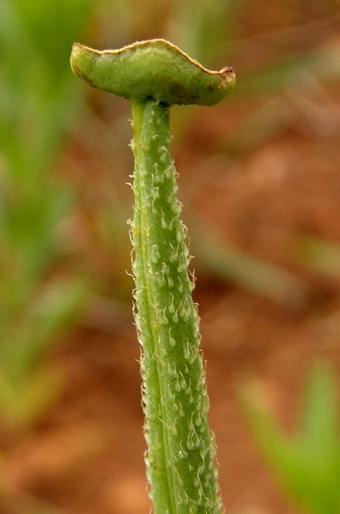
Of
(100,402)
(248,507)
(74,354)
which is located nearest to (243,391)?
(248,507)

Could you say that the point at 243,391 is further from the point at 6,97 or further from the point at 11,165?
the point at 6,97

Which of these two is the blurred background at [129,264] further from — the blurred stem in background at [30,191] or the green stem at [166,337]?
the green stem at [166,337]

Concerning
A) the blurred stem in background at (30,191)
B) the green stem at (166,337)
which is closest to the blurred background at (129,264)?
the blurred stem in background at (30,191)

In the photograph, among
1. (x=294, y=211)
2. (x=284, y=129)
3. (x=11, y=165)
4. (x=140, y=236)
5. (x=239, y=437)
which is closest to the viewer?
(x=140, y=236)

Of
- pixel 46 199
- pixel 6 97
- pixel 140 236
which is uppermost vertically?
pixel 6 97

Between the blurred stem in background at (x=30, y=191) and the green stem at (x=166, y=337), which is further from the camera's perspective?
the blurred stem in background at (x=30, y=191)

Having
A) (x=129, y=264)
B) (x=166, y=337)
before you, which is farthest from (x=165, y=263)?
(x=129, y=264)

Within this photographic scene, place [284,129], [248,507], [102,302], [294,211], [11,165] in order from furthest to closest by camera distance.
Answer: [284,129], [294,211], [102,302], [11,165], [248,507]
